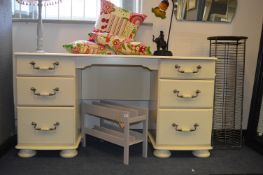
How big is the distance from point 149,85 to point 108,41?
0.56 meters

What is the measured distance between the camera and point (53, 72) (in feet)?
5.50

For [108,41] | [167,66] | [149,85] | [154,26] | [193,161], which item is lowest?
[193,161]

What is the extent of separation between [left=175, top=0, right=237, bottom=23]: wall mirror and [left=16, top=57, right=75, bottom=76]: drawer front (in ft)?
3.24

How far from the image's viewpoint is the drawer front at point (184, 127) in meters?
1.74

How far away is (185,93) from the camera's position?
5.69ft

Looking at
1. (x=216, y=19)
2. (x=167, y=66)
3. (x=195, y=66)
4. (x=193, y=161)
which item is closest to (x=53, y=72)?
(x=167, y=66)

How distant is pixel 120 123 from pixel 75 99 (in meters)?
0.30

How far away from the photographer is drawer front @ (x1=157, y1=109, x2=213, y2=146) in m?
1.74

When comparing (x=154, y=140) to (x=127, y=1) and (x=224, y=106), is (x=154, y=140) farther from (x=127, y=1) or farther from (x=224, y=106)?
(x=127, y=1)

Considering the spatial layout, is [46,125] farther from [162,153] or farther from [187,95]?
[187,95]

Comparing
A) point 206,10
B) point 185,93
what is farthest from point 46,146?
point 206,10

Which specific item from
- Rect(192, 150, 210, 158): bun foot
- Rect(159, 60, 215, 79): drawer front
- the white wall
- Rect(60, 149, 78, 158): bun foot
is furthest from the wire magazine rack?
Rect(60, 149, 78, 158): bun foot

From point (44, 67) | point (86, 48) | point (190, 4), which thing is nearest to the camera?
point (44, 67)

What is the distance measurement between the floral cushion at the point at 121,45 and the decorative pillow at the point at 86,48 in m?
0.03
